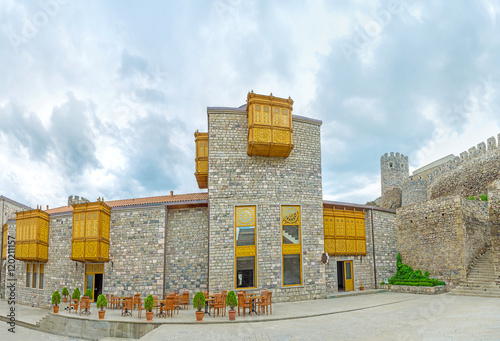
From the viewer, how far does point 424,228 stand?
64.6ft

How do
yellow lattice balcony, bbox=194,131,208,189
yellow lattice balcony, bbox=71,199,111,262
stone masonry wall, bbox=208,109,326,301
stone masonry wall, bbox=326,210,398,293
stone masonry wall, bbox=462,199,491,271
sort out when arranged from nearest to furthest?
1. stone masonry wall, bbox=208,109,326,301
2. yellow lattice balcony, bbox=71,199,111,262
3. stone masonry wall, bbox=462,199,491,271
4. stone masonry wall, bbox=326,210,398,293
5. yellow lattice balcony, bbox=194,131,208,189

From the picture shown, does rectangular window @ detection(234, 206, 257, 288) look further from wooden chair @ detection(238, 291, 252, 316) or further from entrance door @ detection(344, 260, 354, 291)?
entrance door @ detection(344, 260, 354, 291)

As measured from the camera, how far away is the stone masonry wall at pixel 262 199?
1630cm

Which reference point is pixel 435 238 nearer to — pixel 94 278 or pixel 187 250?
pixel 187 250

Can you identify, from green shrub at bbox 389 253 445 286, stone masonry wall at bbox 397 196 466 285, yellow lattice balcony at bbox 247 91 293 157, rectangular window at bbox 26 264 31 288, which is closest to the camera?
yellow lattice balcony at bbox 247 91 293 157

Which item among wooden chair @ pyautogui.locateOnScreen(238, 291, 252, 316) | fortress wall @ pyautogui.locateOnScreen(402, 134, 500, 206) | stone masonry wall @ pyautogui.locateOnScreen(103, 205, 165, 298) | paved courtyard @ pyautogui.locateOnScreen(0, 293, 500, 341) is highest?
fortress wall @ pyautogui.locateOnScreen(402, 134, 500, 206)

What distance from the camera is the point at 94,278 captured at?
1786cm

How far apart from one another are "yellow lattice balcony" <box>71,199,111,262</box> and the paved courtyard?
3678mm

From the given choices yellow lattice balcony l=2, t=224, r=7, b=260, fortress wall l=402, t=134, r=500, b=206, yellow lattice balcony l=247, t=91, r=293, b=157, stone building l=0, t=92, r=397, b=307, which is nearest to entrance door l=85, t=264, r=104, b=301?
stone building l=0, t=92, r=397, b=307

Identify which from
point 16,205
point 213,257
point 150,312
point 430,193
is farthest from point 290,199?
point 16,205

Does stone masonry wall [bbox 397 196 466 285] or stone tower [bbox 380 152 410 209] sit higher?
stone tower [bbox 380 152 410 209]

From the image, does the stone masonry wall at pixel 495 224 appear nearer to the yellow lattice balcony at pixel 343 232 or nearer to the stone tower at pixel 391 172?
the yellow lattice balcony at pixel 343 232

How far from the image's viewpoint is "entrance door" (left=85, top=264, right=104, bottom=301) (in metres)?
A: 17.7

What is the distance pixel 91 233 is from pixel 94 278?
2.42m
